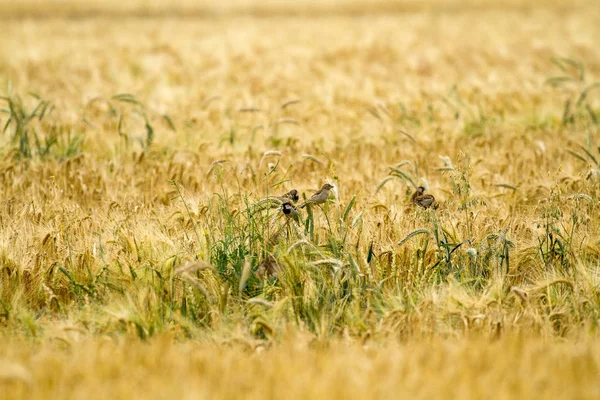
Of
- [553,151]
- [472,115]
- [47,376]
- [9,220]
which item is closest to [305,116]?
[472,115]

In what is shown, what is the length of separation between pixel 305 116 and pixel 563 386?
4.55 meters

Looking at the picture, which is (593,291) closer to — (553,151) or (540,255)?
(540,255)

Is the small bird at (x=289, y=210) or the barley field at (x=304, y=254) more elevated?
the small bird at (x=289, y=210)

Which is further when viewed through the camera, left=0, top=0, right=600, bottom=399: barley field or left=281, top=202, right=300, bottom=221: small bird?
left=281, top=202, right=300, bottom=221: small bird

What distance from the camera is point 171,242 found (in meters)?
3.05

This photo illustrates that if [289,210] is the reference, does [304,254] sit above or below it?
below

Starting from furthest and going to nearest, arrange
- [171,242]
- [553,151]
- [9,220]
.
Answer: [553,151], [9,220], [171,242]

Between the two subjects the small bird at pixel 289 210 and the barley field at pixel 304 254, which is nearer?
the barley field at pixel 304 254

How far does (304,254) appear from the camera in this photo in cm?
292

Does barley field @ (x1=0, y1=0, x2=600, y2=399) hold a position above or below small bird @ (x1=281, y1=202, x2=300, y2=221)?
below

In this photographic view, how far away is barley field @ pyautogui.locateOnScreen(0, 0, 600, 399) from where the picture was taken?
205 cm

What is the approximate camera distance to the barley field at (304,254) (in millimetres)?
2047

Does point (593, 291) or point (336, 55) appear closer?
point (593, 291)

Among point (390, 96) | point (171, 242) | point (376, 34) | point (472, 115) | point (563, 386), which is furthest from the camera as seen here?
point (376, 34)
